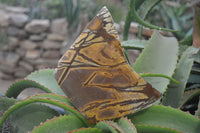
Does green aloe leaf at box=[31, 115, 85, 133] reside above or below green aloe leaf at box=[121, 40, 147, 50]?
below

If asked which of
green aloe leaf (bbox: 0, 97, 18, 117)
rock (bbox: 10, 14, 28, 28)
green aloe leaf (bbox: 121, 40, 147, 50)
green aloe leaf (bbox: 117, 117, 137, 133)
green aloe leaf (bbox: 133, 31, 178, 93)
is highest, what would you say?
rock (bbox: 10, 14, 28, 28)

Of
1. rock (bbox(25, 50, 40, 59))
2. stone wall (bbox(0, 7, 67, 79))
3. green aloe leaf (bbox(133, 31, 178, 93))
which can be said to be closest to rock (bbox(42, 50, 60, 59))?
stone wall (bbox(0, 7, 67, 79))

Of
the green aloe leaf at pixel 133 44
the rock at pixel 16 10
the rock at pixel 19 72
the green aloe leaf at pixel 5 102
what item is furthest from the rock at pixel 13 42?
the green aloe leaf at pixel 5 102

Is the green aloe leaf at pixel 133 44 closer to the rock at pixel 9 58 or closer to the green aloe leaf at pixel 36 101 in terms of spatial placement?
the green aloe leaf at pixel 36 101

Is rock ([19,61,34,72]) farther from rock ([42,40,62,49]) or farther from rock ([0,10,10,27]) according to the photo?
rock ([0,10,10,27])

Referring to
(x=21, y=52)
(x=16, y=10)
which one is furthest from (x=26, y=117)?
(x=16, y=10)

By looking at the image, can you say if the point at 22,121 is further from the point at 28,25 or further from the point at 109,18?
the point at 28,25

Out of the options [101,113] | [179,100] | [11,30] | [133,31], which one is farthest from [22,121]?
[11,30]

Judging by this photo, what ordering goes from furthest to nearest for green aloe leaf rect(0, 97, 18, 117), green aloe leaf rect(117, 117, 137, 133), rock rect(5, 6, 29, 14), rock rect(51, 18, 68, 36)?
rock rect(5, 6, 29, 14), rock rect(51, 18, 68, 36), green aloe leaf rect(0, 97, 18, 117), green aloe leaf rect(117, 117, 137, 133)
